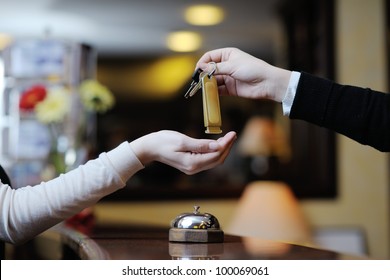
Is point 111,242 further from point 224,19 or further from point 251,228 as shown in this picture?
point 224,19

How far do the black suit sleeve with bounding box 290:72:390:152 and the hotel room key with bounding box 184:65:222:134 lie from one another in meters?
0.12

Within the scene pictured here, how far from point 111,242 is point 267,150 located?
2.36 meters

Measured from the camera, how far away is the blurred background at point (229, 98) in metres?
3.50

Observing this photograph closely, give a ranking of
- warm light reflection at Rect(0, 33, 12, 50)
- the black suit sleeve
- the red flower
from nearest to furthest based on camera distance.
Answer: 1. the black suit sleeve
2. the red flower
3. warm light reflection at Rect(0, 33, 12, 50)

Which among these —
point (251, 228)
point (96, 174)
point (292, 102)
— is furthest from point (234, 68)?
point (251, 228)

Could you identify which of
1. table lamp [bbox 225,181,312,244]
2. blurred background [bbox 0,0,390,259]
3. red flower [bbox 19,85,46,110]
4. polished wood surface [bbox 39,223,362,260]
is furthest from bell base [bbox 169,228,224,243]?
blurred background [bbox 0,0,390,259]

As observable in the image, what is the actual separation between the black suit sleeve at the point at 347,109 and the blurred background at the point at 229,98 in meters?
2.30

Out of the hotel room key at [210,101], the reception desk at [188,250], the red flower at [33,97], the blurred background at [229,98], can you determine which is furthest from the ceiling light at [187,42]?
the hotel room key at [210,101]

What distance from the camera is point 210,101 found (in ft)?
4.00

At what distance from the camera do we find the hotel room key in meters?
Result: 1.20

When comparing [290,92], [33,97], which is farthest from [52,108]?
[290,92]

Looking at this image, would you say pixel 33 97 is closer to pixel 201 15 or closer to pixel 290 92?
pixel 201 15

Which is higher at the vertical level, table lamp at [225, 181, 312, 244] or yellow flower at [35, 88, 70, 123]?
yellow flower at [35, 88, 70, 123]

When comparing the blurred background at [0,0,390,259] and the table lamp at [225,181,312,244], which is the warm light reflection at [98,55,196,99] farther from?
the table lamp at [225,181,312,244]
